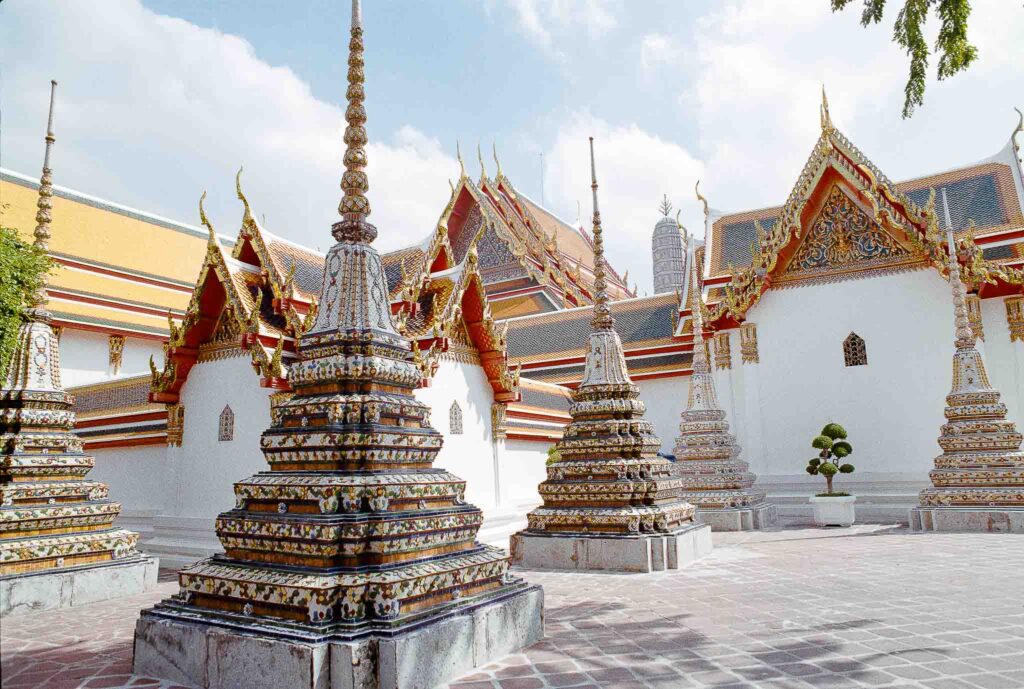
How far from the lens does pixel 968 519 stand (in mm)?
10438

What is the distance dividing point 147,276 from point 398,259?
8642 millimetres

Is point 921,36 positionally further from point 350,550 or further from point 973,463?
point 973,463

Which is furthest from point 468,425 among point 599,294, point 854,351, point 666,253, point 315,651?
point 666,253

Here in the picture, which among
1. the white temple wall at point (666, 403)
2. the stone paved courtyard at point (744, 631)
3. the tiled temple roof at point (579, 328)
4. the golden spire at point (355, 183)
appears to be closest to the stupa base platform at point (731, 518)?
the stone paved courtyard at point (744, 631)

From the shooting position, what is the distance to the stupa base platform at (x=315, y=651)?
129 inches

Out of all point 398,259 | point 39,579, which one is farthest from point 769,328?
point 39,579

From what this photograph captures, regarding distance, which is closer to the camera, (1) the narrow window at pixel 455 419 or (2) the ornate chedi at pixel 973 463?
(1) the narrow window at pixel 455 419

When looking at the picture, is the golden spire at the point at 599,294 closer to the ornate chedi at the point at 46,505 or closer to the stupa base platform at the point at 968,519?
the ornate chedi at the point at 46,505

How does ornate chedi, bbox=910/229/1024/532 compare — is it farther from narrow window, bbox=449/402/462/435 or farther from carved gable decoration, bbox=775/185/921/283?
narrow window, bbox=449/402/462/435

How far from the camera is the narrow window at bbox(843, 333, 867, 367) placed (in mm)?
14413

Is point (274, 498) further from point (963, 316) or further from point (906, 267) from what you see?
point (906, 267)

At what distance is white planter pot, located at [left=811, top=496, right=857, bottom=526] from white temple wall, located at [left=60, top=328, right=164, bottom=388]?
47.4 ft

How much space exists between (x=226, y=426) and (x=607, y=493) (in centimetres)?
489

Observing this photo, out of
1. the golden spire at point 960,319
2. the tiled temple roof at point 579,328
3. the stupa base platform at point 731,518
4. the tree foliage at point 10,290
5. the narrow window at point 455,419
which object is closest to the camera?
the narrow window at point 455,419
